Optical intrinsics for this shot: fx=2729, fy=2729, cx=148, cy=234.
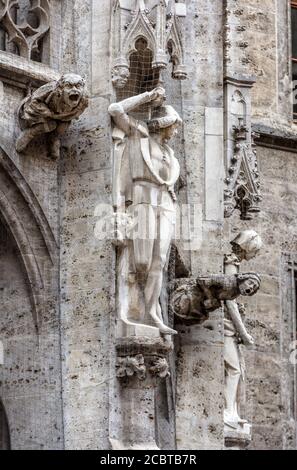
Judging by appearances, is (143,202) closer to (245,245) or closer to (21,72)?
(21,72)

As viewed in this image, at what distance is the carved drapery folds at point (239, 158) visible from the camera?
71.5ft

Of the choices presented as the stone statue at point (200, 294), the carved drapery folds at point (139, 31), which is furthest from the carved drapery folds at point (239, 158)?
the carved drapery folds at point (139, 31)

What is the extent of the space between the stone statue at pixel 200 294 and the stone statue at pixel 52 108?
5.17ft

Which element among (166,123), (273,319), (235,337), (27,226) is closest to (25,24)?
(166,123)

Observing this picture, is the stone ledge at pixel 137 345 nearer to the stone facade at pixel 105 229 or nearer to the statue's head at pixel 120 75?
the stone facade at pixel 105 229

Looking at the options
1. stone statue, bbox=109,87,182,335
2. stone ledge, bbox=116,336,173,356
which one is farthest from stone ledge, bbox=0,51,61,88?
stone ledge, bbox=116,336,173,356

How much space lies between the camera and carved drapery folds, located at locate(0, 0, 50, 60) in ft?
68.1

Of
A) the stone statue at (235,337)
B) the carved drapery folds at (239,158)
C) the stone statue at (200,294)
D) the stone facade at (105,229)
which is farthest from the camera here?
the stone statue at (235,337)

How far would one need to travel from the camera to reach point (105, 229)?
2053 cm

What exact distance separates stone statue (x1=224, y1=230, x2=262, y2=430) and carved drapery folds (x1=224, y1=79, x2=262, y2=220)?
1.23ft

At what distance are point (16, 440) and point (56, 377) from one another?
1.83ft

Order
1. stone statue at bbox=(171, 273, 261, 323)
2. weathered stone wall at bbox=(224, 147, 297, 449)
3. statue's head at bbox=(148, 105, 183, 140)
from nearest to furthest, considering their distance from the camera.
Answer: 1. statue's head at bbox=(148, 105, 183, 140)
2. stone statue at bbox=(171, 273, 261, 323)
3. weathered stone wall at bbox=(224, 147, 297, 449)

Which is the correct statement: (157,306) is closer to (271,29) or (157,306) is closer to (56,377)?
(56,377)

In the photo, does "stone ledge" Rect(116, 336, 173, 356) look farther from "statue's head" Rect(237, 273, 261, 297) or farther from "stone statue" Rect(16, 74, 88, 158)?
"stone statue" Rect(16, 74, 88, 158)
